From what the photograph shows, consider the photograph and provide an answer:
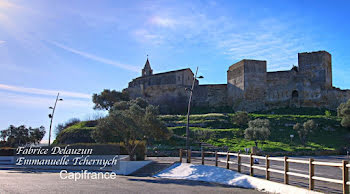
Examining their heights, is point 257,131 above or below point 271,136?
above

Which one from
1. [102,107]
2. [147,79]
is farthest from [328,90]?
[102,107]

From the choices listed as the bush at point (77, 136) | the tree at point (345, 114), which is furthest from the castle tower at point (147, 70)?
the tree at point (345, 114)

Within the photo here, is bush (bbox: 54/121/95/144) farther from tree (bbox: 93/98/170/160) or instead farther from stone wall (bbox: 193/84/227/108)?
stone wall (bbox: 193/84/227/108)

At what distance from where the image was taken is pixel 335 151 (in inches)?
1384

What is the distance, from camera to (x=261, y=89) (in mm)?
61812

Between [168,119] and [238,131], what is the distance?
14185 millimetres

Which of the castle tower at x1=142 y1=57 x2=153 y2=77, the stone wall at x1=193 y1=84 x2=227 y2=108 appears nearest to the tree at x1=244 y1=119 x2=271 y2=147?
the stone wall at x1=193 y1=84 x2=227 y2=108

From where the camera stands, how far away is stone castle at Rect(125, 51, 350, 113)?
5841 cm

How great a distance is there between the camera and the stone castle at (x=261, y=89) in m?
58.4

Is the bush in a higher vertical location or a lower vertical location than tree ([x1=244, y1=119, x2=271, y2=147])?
lower

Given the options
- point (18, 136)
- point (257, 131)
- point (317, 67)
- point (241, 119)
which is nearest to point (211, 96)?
point (241, 119)

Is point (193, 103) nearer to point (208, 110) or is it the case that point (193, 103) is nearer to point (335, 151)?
point (208, 110)

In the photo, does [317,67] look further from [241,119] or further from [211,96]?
[211,96]

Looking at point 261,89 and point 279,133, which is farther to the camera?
point 261,89
